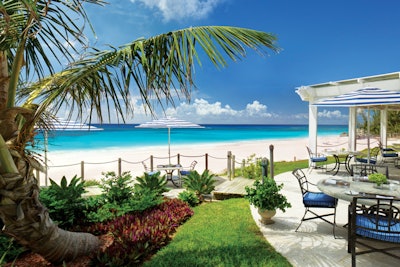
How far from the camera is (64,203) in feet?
15.1

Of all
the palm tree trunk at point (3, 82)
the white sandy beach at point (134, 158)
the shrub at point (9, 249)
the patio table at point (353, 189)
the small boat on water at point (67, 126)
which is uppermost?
the palm tree trunk at point (3, 82)

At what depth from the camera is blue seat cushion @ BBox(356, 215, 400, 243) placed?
2986 mm

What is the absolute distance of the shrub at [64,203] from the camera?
4535mm

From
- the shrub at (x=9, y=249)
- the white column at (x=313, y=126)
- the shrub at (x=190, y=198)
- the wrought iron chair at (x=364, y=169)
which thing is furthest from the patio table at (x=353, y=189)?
the white column at (x=313, y=126)

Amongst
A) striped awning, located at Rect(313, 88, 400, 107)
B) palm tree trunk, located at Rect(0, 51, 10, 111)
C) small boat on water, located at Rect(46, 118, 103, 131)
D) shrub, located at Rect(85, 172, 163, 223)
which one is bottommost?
shrub, located at Rect(85, 172, 163, 223)

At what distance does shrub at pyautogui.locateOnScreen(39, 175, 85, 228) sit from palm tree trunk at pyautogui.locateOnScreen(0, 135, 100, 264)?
53.8 inches

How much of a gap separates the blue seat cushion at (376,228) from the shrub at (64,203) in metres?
4.33

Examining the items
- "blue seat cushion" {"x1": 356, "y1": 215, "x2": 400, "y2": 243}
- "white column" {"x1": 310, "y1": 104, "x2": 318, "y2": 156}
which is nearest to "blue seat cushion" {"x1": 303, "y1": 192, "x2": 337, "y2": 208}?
"blue seat cushion" {"x1": 356, "y1": 215, "x2": 400, "y2": 243}

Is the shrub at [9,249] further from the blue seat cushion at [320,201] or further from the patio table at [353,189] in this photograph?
the patio table at [353,189]

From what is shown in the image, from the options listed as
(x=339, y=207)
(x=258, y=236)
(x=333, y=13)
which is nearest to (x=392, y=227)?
(x=258, y=236)

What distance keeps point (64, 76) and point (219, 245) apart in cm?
303

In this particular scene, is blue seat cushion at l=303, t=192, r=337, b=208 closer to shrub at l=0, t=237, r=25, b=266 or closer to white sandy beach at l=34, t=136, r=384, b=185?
shrub at l=0, t=237, r=25, b=266

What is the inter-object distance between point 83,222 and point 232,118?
84137 millimetres

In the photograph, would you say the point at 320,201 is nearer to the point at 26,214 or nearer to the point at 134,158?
the point at 26,214
